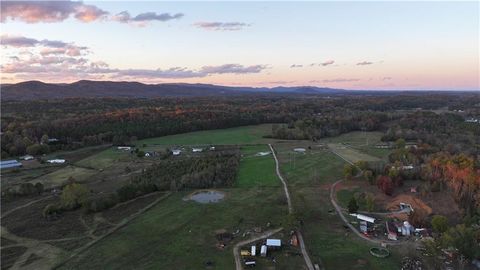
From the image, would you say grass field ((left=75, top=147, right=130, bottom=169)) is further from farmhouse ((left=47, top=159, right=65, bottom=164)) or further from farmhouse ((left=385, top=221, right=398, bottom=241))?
farmhouse ((left=385, top=221, right=398, bottom=241))

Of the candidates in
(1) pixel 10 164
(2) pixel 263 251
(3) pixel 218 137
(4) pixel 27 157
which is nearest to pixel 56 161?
(1) pixel 10 164

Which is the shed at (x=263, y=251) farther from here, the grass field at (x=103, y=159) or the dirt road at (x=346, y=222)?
the grass field at (x=103, y=159)

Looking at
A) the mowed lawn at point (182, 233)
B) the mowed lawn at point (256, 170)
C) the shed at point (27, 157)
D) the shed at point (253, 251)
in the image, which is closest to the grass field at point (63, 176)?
the shed at point (27, 157)

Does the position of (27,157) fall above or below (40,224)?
above

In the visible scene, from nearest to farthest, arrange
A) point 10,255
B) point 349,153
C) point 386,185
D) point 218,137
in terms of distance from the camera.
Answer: point 10,255 → point 386,185 → point 349,153 → point 218,137

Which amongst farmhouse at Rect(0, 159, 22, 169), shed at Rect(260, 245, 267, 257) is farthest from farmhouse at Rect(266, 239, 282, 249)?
farmhouse at Rect(0, 159, 22, 169)

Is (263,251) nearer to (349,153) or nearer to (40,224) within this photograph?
(40,224)

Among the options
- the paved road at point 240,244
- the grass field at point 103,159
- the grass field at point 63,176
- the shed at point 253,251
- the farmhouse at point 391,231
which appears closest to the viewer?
the paved road at point 240,244
